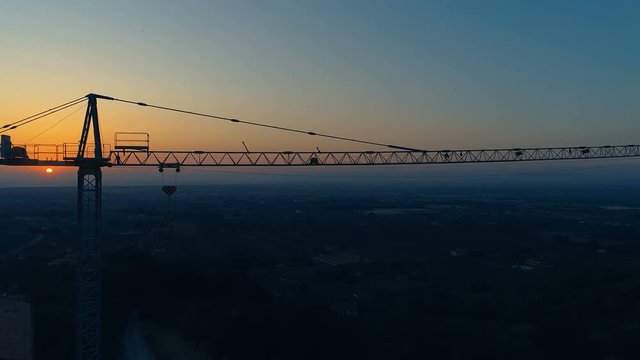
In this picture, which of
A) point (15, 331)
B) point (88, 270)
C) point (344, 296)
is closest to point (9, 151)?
point (88, 270)

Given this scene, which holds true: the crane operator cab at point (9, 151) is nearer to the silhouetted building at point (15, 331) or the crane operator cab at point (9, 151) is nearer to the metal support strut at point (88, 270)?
the metal support strut at point (88, 270)

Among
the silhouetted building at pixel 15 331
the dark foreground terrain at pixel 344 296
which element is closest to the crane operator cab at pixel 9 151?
the silhouetted building at pixel 15 331

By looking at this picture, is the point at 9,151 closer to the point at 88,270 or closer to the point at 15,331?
the point at 88,270

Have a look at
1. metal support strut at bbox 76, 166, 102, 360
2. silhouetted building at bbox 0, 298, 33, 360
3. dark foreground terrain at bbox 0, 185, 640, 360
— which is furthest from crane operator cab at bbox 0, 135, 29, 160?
dark foreground terrain at bbox 0, 185, 640, 360

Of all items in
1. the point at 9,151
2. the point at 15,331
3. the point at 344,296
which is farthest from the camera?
the point at 344,296

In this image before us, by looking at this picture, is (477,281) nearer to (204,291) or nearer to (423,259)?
(423,259)

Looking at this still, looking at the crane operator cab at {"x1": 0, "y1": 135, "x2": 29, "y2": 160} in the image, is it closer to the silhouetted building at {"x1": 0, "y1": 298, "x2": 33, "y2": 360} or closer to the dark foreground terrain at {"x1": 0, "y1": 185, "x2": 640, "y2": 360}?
the silhouetted building at {"x1": 0, "y1": 298, "x2": 33, "y2": 360}
